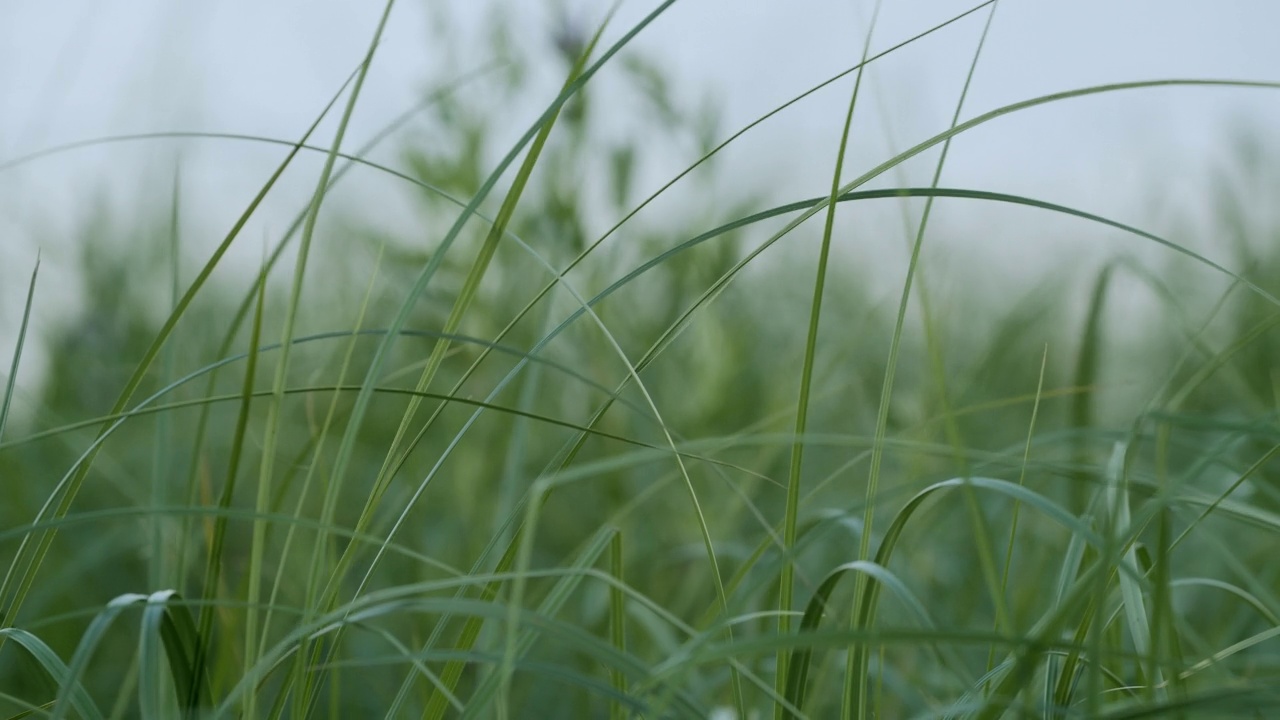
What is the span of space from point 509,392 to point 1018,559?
605 mm

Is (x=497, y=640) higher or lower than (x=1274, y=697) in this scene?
lower

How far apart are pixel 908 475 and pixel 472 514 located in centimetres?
41

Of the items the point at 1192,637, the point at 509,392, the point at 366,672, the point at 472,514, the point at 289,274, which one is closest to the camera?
the point at 1192,637

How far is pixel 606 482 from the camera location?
1.03 m

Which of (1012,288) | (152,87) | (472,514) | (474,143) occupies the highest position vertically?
(152,87)

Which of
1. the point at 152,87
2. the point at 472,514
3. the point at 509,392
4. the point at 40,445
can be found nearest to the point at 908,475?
the point at 472,514

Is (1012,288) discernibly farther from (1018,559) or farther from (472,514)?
(472,514)

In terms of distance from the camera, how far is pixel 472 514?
Answer: 40.3 inches

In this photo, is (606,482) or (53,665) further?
(606,482)

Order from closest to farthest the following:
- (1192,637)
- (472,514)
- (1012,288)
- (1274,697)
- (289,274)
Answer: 1. (1274,697)
2. (1192,637)
3. (472,514)
4. (289,274)
5. (1012,288)

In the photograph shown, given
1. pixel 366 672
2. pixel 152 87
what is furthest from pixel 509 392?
pixel 152 87

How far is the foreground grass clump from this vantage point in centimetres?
41

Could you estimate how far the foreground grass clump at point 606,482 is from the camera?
0.41 meters

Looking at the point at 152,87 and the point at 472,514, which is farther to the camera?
the point at 152,87
